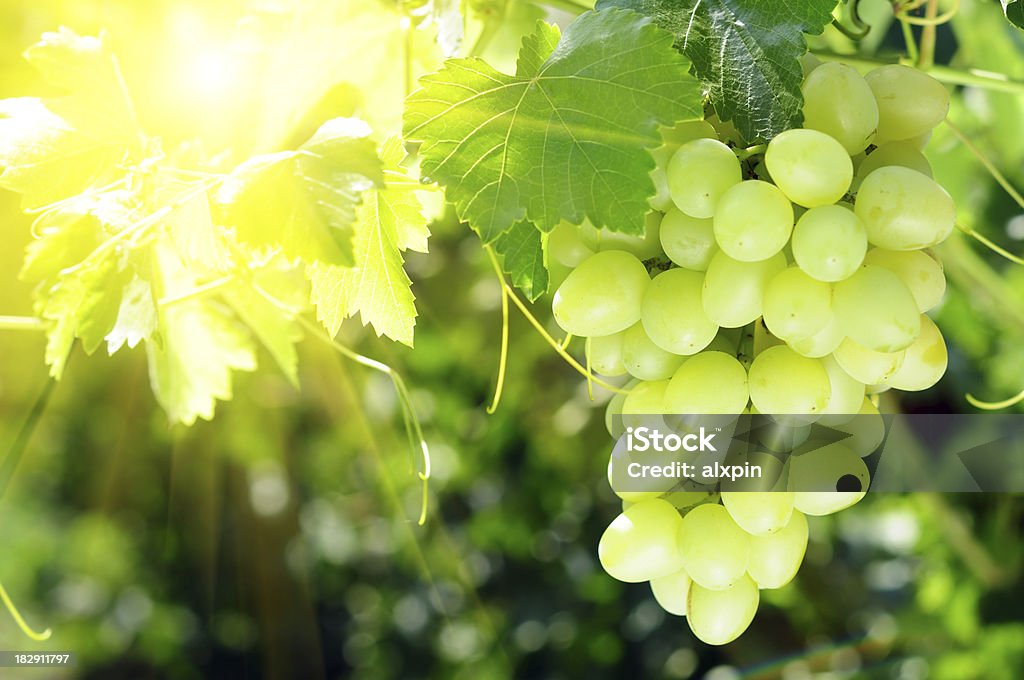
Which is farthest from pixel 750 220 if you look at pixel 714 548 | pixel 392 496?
pixel 392 496

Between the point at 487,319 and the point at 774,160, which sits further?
the point at 487,319

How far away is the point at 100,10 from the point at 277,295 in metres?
0.38

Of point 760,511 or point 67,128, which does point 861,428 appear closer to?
point 760,511

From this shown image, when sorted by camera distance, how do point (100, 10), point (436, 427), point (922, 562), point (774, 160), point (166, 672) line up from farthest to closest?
point (166, 672) → point (436, 427) → point (922, 562) → point (100, 10) → point (774, 160)

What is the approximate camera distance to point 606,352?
0.40 metres

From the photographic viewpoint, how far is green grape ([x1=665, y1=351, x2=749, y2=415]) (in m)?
0.36

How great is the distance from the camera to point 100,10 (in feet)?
2.43

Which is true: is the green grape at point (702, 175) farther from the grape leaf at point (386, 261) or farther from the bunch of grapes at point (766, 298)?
the grape leaf at point (386, 261)

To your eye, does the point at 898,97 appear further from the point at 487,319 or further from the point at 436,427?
the point at 436,427

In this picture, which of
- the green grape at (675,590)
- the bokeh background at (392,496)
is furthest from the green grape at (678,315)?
the bokeh background at (392,496)

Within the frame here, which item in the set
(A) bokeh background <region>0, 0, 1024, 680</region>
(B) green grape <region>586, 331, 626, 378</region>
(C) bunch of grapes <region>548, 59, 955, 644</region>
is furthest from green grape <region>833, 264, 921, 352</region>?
(A) bokeh background <region>0, 0, 1024, 680</region>

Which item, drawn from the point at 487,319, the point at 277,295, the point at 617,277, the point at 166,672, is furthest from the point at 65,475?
the point at 617,277

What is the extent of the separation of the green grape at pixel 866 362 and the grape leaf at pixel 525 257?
122 millimetres

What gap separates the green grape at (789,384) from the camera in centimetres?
35
